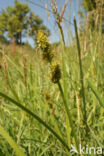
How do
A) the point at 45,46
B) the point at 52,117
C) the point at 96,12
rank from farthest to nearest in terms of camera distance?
the point at 96,12
the point at 52,117
the point at 45,46

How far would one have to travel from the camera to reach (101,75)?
0.95 metres

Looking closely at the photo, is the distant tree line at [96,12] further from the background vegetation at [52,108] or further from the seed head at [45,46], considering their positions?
the seed head at [45,46]

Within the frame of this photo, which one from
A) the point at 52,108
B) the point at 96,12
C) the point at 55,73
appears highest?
the point at 96,12

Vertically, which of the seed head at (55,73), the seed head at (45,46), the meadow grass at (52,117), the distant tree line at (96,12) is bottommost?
the meadow grass at (52,117)

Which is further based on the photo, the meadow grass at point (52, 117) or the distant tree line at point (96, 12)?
the distant tree line at point (96, 12)

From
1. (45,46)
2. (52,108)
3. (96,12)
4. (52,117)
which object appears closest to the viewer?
(45,46)

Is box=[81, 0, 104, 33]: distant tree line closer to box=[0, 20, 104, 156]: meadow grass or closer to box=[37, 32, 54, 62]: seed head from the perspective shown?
box=[0, 20, 104, 156]: meadow grass

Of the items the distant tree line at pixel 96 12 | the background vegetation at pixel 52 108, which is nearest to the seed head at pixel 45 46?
the background vegetation at pixel 52 108

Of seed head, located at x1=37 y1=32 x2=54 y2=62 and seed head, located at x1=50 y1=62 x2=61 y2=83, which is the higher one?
seed head, located at x1=37 y1=32 x2=54 y2=62

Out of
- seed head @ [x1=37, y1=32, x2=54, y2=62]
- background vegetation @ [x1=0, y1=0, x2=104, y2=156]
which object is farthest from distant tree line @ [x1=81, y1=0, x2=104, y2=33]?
seed head @ [x1=37, y1=32, x2=54, y2=62]

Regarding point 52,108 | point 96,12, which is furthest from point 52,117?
point 96,12

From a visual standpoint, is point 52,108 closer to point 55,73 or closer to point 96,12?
point 55,73

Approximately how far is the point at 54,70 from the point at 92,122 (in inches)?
17.1

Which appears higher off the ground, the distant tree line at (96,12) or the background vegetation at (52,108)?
the distant tree line at (96,12)
